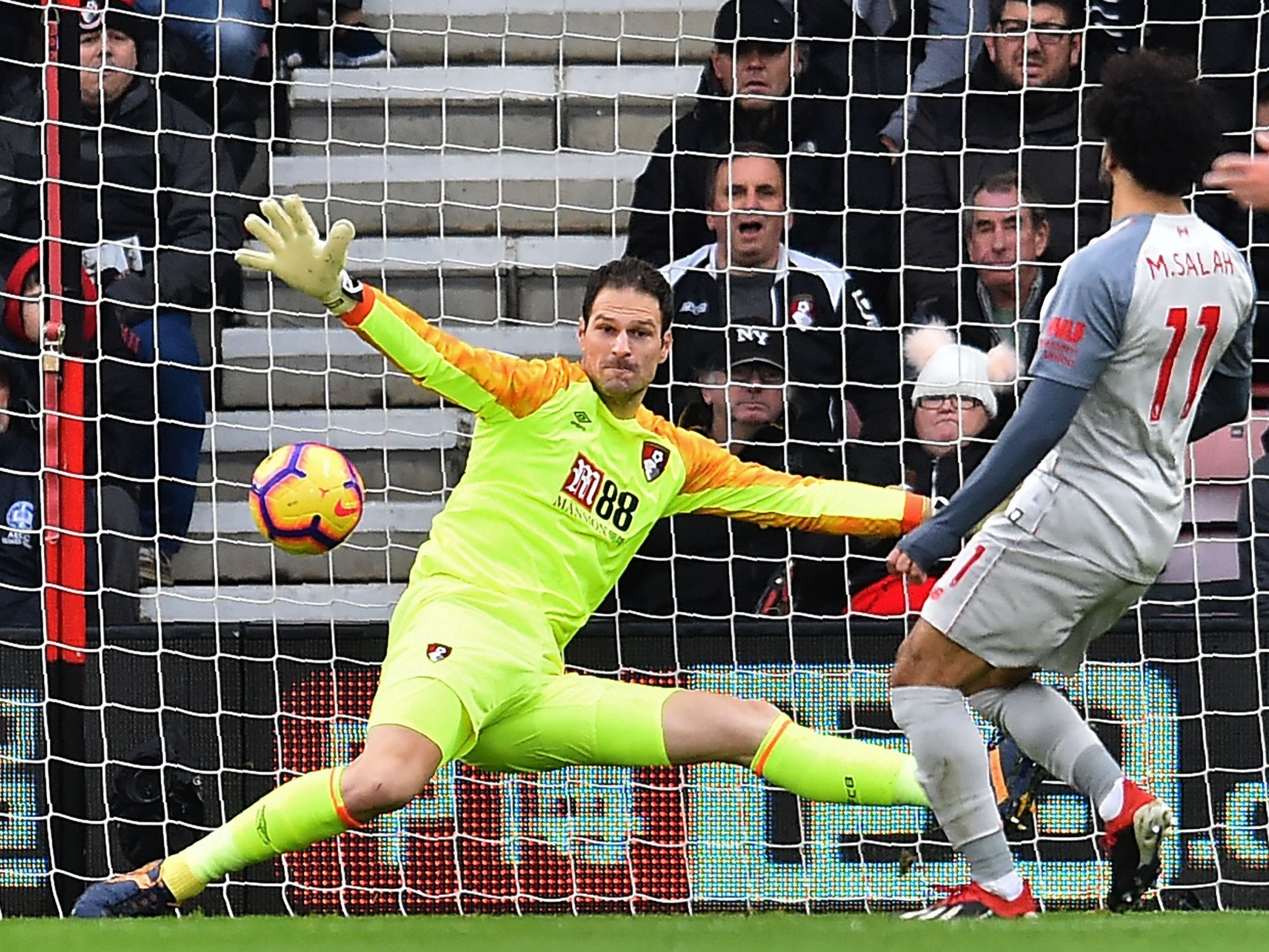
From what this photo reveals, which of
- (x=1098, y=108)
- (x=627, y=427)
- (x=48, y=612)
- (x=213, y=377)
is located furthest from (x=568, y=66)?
(x=1098, y=108)

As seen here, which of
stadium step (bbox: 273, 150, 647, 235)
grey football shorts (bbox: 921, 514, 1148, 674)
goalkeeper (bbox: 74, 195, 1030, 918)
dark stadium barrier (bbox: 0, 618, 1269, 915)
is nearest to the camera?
grey football shorts (bbox: 921, 514, 1148, 674)

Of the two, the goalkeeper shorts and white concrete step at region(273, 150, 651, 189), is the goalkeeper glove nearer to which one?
the goalkeeper shorts

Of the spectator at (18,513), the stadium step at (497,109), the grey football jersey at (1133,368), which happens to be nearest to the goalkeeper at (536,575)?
the grey football jersey at (1133,368)

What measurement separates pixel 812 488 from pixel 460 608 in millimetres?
1087

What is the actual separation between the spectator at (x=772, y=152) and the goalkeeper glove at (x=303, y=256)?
6.59 feet

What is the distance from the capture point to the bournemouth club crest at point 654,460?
5.83m

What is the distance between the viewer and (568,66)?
24.8 feet

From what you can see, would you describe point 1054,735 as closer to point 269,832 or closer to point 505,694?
point 505,694

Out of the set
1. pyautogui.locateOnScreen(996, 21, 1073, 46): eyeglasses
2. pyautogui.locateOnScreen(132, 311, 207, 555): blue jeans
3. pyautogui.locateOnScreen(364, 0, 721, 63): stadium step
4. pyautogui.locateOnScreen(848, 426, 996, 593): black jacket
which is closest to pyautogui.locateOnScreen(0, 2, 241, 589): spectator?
pyautogui.locateOnScreen(132, 311, 207, 555): blue jeans

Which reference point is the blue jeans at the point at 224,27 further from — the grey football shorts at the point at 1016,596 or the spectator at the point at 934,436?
the grey football shorts at the point at 1016,596

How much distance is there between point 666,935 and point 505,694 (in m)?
0.95

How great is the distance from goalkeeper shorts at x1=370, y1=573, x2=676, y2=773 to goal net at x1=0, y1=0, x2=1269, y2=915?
1237 mm

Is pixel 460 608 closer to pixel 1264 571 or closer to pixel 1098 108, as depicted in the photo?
pixel 1098 108

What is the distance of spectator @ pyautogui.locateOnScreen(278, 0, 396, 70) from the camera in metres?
7.46
